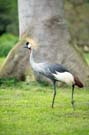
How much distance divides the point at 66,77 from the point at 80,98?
1856 millimetres

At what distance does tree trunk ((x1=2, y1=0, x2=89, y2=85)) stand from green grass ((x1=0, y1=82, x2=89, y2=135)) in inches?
36.7

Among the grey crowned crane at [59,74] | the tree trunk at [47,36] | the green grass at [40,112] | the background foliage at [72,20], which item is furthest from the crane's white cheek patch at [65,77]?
the background foliage at [72,20]

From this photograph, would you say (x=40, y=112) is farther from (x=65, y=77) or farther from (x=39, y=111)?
(x=65, y=77)

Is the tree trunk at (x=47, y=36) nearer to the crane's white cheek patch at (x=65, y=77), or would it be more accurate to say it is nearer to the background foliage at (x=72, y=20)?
the crane's white cheek patch at (x=65, y=77)

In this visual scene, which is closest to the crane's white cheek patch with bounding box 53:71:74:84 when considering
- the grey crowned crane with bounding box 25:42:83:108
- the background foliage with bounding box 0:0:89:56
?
the grey crowned crane with bounding box 25:42:83:108

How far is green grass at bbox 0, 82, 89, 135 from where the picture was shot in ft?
34.2

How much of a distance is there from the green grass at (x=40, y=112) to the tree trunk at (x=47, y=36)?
93 centimetres

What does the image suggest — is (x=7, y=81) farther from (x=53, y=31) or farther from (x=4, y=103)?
(x=4, y=103)

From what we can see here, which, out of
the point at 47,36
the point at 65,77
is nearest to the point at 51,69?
the point at 65,77

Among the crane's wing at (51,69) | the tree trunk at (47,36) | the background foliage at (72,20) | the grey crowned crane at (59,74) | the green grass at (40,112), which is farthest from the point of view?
the background foliage at (72,20)

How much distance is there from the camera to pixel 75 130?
1033 cm

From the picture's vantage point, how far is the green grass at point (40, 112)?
1042 cm

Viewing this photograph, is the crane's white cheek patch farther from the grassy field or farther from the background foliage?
the background foliage

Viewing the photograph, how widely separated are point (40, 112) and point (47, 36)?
17.1 feet
